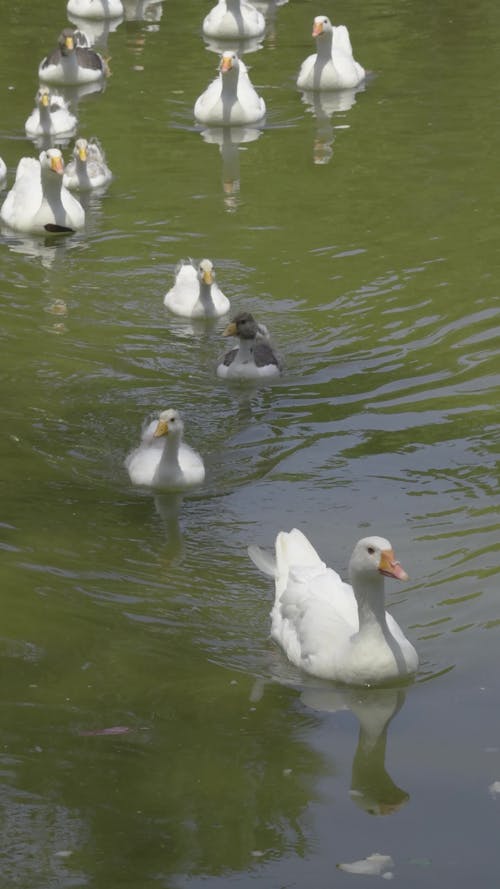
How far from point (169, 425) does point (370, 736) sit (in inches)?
146

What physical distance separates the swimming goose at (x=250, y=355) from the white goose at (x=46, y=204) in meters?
3.80

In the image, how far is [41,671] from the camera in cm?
979

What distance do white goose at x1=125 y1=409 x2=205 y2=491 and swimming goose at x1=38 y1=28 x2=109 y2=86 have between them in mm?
11137

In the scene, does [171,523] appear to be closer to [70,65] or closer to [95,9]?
[70,65]

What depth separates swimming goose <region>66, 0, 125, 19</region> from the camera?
2589 centimetres

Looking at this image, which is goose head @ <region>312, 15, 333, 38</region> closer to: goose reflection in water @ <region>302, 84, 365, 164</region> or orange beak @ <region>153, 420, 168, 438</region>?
goose reflection in water @ <region>302, 84, 365, 164</region>

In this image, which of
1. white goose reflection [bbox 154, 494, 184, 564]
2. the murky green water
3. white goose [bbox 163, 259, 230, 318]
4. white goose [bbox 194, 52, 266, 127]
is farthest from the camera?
white goose [bbox 194, 52, 266, 127]

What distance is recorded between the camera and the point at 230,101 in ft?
68.3

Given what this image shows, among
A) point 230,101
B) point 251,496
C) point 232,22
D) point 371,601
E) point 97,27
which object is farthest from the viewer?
point 97,27

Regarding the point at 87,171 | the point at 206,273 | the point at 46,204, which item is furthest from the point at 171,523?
the point at 87,171

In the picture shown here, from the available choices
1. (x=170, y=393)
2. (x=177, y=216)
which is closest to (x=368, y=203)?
(x=177, y=216)

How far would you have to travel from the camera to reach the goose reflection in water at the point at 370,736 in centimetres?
874

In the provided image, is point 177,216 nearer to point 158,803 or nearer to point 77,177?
point 77,177

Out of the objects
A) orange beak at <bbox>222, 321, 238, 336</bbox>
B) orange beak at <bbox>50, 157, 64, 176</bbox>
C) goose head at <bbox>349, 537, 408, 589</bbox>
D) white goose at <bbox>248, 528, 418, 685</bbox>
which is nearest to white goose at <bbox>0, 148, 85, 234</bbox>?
orange beak at <bbox>50, 157, 64, 176</bbox>
